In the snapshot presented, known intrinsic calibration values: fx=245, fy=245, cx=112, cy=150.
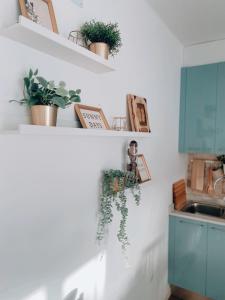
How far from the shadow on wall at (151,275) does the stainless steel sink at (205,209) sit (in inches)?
21.4

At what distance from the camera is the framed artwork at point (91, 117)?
4.20 feet

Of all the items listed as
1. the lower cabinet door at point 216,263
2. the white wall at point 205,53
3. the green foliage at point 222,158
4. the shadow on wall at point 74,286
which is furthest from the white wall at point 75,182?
the green foliage at point 222,158

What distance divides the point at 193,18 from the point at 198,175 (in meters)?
1.75

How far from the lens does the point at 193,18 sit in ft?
7.39

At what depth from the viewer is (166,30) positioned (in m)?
2.47

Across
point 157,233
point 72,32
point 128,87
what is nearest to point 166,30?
point 128,87

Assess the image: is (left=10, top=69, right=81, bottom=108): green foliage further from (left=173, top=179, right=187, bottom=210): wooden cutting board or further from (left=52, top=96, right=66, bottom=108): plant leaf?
(left=173, top=179, right=187, bottom=210): wooden cutting board

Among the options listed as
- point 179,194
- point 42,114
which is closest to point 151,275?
point 179,194

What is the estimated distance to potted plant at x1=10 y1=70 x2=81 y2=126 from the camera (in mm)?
959

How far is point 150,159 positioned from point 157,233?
2.51ft

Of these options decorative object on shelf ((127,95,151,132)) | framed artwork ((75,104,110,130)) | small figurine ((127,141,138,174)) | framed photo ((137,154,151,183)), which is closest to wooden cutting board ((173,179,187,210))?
framed photo ((137,154,151,183))

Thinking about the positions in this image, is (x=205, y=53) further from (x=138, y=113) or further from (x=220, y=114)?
(x=138, y=113)

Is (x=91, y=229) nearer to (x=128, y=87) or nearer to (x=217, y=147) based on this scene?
(x=128, y=87)

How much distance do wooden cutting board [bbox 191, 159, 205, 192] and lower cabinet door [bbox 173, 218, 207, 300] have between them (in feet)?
1.96
